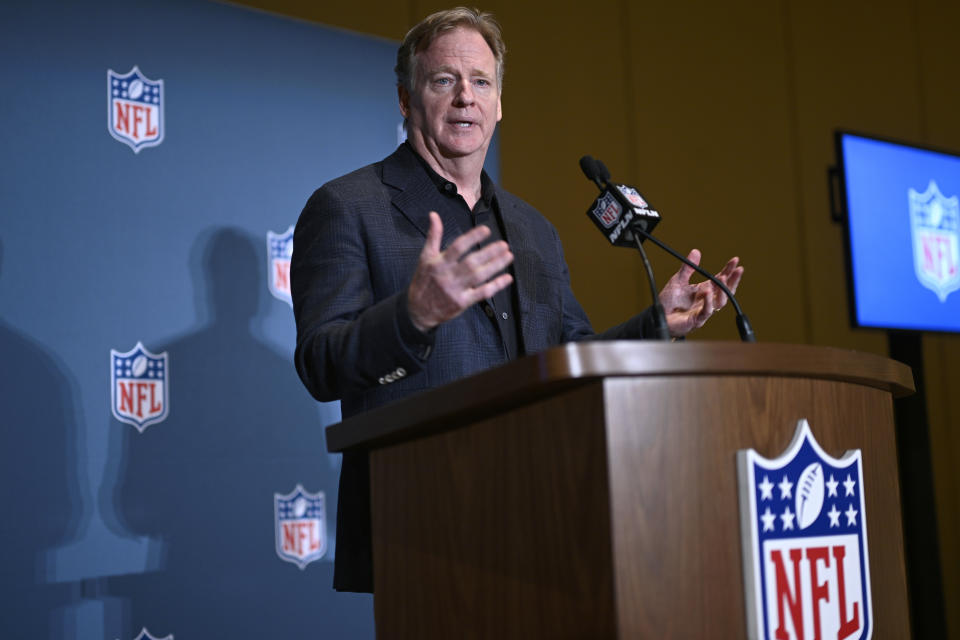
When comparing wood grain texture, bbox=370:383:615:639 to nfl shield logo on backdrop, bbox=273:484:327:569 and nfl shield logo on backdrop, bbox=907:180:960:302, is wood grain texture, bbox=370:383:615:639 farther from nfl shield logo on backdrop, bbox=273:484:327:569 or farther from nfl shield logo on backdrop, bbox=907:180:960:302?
nfl shield logo on backdrop, bbox=907:180:960:302

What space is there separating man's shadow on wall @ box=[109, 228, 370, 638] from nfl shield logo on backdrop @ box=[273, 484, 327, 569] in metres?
0.02

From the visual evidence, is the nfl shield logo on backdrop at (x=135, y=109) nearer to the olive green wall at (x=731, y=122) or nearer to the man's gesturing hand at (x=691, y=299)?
the olive green wall at (x=731, y=122)

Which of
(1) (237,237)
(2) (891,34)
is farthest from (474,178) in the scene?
(2) (891,34)

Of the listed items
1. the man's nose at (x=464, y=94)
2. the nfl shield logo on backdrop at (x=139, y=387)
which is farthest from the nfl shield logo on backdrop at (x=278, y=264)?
the man's nose at (x=464, y=94)

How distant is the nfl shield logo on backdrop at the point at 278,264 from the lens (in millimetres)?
2516

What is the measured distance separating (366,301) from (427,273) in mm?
437

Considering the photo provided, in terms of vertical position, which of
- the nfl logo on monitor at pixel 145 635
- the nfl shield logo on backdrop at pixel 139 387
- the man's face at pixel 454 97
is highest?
the man's face at pixel 454 97

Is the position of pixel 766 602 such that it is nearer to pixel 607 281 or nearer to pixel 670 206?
pixel 607 281

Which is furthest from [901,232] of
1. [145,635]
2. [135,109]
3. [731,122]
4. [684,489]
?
[684,489]

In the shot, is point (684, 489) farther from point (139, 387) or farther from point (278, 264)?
point (278, 264)

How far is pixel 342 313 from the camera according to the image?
5.18 feet

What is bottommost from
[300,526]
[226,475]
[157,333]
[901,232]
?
[300,526]

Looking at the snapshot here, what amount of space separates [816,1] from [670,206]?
155cm

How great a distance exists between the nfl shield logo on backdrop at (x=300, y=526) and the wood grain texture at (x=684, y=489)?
1.62m
